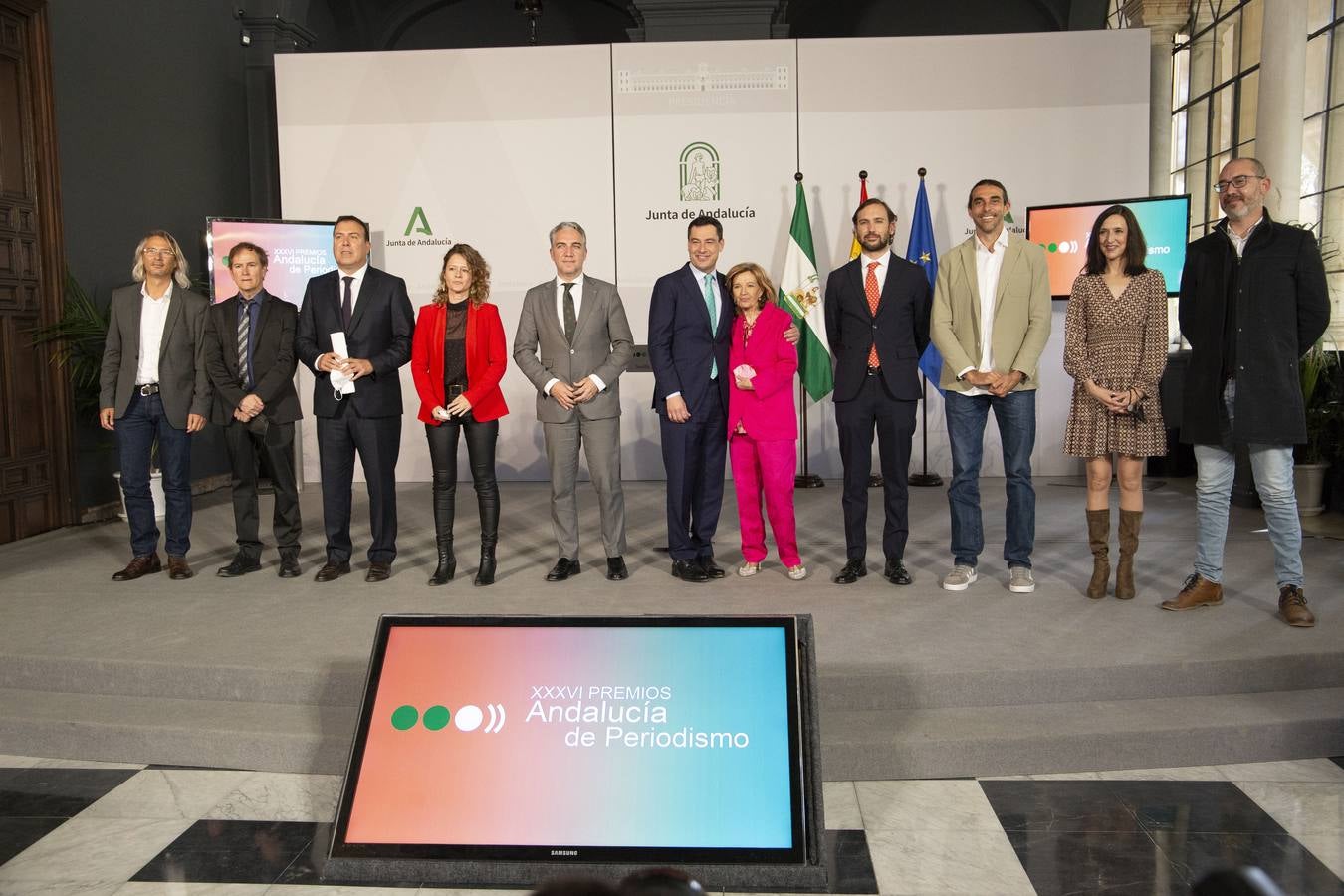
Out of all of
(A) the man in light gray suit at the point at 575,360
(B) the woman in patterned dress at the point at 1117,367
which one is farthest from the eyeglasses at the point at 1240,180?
(A) the man in light gray suit at the point at 575,360

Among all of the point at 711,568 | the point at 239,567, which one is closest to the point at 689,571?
the point at 711,568

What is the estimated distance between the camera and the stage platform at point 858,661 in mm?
3115

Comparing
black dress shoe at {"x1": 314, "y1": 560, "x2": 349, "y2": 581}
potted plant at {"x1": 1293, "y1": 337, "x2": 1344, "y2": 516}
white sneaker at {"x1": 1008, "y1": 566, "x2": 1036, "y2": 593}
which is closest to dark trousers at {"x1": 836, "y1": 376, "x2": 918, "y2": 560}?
white sneaker at {"x1": 1008, "y1": 566, "x2": 1036, "y2": 593}

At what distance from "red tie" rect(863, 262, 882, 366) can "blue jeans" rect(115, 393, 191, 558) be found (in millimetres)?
2962

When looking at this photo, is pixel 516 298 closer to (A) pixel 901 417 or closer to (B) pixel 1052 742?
(A) pixel 901 417

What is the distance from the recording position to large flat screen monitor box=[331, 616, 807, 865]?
88.5 inches

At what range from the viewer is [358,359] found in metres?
4.54

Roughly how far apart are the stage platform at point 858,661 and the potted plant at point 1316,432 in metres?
1.16

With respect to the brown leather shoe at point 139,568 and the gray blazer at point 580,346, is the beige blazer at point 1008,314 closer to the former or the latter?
the gray blazer at point 580,346

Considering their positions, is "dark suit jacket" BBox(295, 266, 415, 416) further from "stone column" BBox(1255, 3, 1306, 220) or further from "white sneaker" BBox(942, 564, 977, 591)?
"stone column" BBox(1255, 3, 1306, 220)

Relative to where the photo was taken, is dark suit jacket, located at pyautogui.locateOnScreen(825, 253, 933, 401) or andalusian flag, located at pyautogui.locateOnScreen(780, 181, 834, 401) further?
andalusian flag, located at pyautogui.locateOnScreen(780, 181, 834, 401)

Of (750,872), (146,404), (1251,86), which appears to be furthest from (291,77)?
(1251,86)

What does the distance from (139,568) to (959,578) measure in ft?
11.7

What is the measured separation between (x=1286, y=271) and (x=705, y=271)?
2.13m
